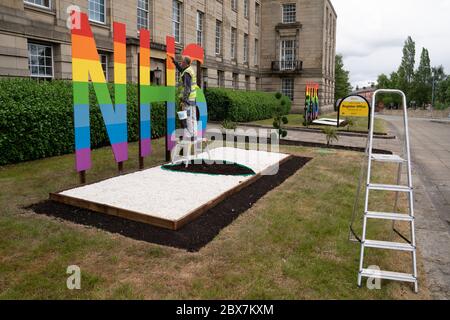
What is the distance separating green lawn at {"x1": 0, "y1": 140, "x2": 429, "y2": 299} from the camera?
156 inches

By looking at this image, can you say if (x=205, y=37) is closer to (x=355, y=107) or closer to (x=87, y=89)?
(x=355, y=107)

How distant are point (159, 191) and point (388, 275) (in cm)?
442

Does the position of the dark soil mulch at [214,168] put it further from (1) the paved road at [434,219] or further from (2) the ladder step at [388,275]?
(2) the ladder step at [388,275]

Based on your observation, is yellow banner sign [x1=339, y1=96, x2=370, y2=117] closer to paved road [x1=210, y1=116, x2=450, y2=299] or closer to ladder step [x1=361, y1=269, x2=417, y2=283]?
paved road [x1=210, y1=116, x2=450, y2=299]

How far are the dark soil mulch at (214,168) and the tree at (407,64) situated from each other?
11275 cm

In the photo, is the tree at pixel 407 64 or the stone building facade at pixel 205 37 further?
the tree at pixel 407 64

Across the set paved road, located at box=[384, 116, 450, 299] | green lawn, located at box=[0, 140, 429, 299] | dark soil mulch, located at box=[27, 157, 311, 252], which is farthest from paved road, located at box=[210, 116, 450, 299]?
dark soil mulch, located at box=[27, 157, 311, 252]

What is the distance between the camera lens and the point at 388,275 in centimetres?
420

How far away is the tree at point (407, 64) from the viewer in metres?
110

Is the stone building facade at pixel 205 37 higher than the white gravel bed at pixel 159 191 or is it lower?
higher

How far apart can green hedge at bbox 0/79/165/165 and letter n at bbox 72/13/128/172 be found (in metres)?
2.96

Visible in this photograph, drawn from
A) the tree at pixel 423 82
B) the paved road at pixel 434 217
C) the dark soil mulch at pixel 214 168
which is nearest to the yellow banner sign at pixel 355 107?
the paved road at pixel 434 217
